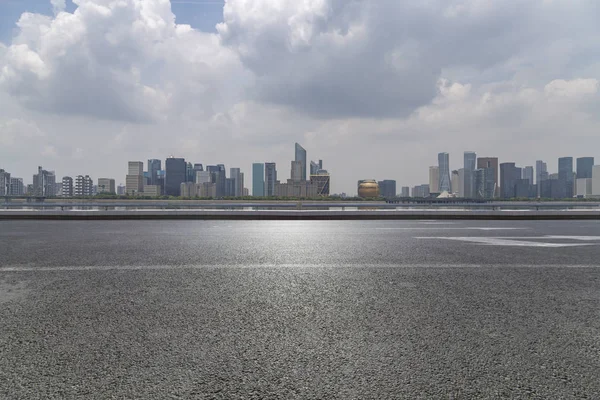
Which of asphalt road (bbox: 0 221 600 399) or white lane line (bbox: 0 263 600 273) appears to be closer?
asphalt road (bbox: 0 221 600 399)

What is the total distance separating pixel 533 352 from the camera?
9.87 ft

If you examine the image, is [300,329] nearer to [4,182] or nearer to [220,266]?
[220,266]

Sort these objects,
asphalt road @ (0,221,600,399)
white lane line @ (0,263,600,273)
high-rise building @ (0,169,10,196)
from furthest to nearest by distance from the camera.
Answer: high-rise building @ (0,169,10,196), white lane line @ (0,263,600,273), asphalt road @ (0,221,600,399)

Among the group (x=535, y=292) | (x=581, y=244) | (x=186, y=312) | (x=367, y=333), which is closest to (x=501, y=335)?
(x=367, y=333)

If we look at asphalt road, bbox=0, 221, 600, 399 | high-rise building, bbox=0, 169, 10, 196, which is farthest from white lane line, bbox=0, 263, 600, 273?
high-rise building, bbox=0, 169, 10, 196

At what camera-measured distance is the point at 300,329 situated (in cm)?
356

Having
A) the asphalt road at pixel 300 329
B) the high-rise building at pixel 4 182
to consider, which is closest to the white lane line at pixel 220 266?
the asphalt road at pixel 300 329

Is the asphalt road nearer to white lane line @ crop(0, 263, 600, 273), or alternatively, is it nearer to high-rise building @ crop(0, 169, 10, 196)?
white lane line @ crop(0, 263, 600, 273)

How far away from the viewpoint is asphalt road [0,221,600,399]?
2.50m

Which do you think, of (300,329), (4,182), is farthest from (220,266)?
(4,182)

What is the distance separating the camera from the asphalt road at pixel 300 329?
98.4 inches

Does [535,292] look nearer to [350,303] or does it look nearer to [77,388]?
[350,303]

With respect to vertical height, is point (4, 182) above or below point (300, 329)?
above

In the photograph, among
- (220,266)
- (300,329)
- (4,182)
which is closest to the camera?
(300,329)
